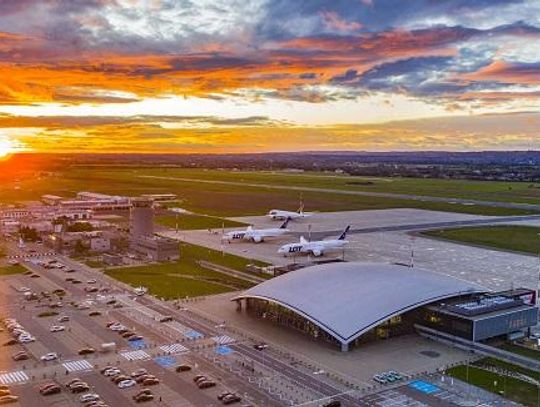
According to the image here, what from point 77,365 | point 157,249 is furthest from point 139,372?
point 157,249

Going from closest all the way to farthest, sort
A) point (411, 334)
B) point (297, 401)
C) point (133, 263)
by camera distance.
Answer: point (297, 401) → point (411, 334) → point (133, 263)

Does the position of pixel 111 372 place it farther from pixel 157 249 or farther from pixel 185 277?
pixel 157 249

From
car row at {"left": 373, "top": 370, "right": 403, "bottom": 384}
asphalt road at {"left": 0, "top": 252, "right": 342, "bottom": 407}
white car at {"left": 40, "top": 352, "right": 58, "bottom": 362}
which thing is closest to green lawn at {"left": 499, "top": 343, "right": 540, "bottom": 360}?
car row at {"left": 373, "top": 370, "right": 403, "bottom": 384}

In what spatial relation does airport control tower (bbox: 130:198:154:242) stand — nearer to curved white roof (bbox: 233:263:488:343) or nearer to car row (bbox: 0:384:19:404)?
curved white roof (bbox: 233:263:488:343)

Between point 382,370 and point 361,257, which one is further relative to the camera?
point 361,257

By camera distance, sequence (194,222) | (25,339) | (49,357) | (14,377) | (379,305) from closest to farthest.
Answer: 1. (14,377)
2. (49,357)
3. (379,305)
4. (25,339)
5. (194,222)

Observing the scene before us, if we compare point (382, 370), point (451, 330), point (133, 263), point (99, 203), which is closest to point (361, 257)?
point (133, 263)

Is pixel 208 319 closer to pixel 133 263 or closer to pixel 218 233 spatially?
pixel 133 263
